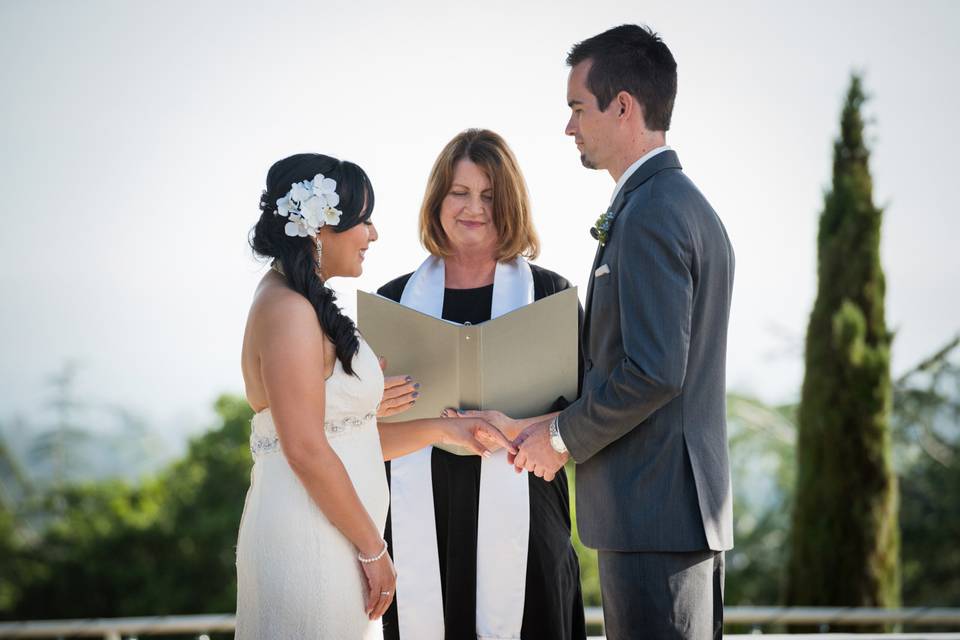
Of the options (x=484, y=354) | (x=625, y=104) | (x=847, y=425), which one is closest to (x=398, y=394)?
(x=484, y=354)

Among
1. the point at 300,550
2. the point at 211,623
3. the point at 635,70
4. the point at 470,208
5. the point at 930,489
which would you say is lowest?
the point at 930,489

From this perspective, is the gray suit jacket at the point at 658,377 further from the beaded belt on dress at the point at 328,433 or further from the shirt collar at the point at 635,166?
the beaded belt on dress at the point at 328,433

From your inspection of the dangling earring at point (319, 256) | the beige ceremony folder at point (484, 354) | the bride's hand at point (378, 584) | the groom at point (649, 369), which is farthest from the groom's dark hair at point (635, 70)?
the bride's hand at point (378, 584)

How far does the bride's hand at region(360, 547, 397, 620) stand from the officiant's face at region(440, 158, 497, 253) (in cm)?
143

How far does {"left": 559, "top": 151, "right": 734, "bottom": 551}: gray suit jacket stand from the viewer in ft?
7.80

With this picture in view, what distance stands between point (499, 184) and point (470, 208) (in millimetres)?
137

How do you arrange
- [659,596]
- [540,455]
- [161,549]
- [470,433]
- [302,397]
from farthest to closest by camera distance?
[161,549], [470,433], [540,455], [659,596], [302,397]

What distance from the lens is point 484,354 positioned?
300 centimetres

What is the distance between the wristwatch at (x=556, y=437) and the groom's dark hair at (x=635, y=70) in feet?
2.76

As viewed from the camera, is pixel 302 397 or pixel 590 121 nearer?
pixel 302 397

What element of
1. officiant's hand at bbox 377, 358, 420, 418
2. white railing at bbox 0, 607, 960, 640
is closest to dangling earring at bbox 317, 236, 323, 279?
officiant's hand at bbox 377, 358, 420, 418

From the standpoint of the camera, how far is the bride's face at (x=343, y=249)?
254 centimetres

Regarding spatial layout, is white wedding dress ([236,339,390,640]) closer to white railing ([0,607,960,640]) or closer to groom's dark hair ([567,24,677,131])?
groom's dark hair ([567,24,677,131])

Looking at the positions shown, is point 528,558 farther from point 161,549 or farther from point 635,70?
point 161,549
